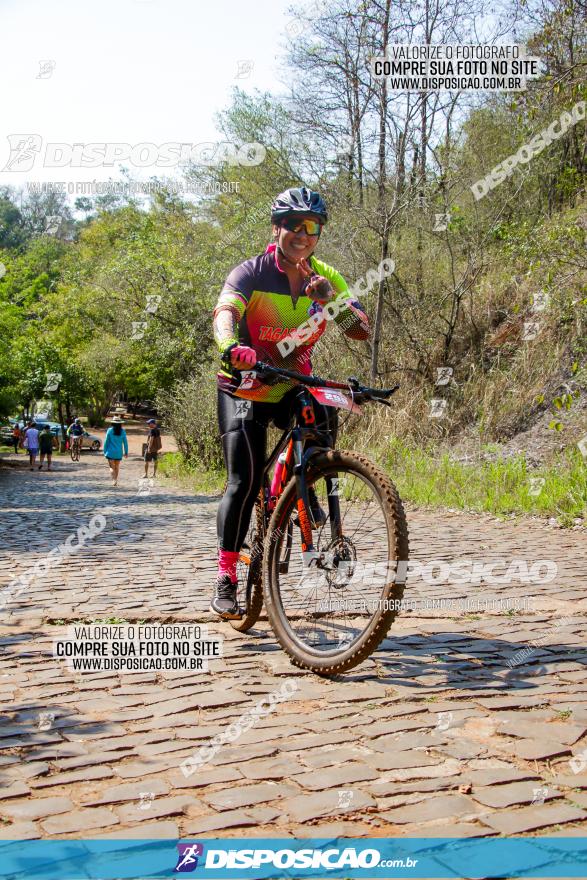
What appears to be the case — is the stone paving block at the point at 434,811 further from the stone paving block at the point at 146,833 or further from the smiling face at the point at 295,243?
the smiling face at the point at 295,243

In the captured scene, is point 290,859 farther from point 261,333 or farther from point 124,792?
point 261,333

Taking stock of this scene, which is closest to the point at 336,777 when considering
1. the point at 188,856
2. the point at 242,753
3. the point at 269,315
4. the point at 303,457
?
the point at 242,753

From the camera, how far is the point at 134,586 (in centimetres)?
684

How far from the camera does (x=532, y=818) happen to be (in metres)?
2.67

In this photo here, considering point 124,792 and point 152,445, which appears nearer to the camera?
point 124,792

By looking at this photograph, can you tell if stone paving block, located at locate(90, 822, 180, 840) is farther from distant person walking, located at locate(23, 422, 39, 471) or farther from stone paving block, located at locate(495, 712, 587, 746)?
distant person walking, located at locate(23, 422, 39, 471)

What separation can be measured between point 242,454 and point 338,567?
86 centimetres

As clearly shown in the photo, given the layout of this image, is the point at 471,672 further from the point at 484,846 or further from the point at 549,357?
the point at 549,357

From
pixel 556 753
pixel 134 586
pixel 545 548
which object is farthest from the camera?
pixel 545 548

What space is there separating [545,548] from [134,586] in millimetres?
3807

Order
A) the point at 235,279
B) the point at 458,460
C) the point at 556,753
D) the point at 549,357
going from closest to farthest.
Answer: the point at 556,753 → the point at 235,279 → the point at 458,460 → the point at 549,357

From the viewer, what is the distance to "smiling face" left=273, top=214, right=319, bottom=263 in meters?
4.85

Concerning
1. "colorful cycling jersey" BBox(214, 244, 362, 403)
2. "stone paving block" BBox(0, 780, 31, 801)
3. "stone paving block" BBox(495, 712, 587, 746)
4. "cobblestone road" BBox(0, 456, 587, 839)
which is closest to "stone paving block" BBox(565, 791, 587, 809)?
"cobblestone road" BBox(0, 456, 587, 839)

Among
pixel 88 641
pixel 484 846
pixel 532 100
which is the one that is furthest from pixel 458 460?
pixel 484 846
